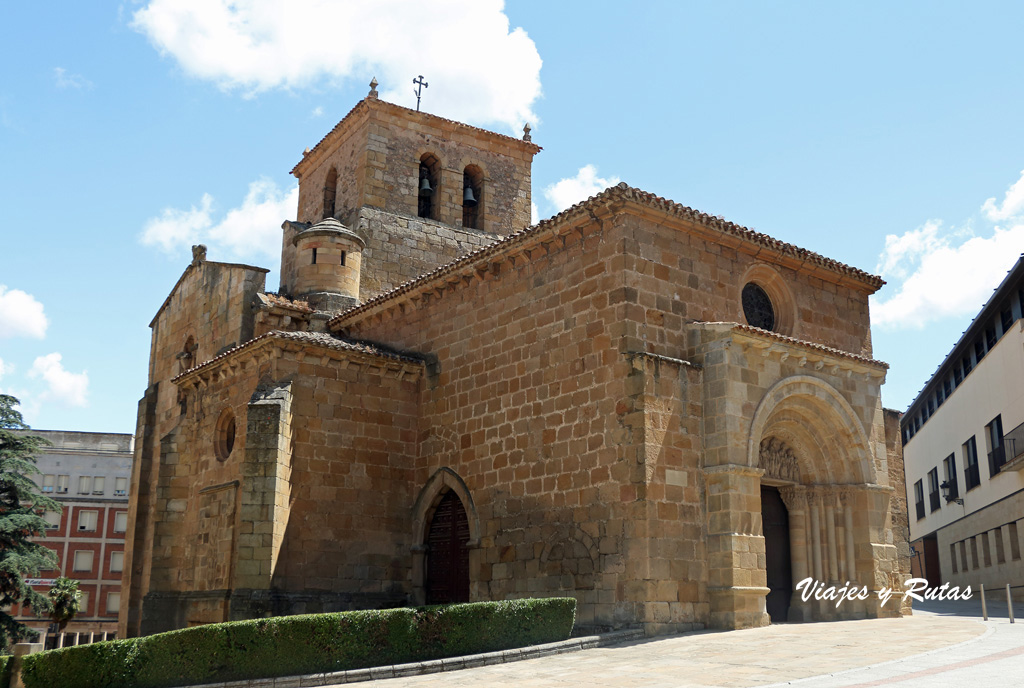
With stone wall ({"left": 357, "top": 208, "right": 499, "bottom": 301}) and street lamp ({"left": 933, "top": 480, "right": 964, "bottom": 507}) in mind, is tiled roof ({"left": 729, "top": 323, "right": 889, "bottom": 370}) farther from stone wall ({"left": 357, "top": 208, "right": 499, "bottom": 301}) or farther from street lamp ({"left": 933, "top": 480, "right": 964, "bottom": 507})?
street lamp ({"left": 933, "top": 480, "right": 964, "bottom": 507})

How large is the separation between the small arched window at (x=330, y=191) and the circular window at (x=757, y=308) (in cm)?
1314

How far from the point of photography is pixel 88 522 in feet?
176

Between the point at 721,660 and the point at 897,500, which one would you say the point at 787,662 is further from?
the point at 897,500

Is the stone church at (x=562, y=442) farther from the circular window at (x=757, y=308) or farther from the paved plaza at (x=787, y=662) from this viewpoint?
the paved plaza at (x=787, y=662)

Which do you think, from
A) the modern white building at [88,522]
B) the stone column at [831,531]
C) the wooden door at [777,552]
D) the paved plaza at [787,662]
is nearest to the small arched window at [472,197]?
the wooden door at [777,552]

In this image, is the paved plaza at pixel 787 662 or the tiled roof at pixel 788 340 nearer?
the paved plaza at pixel 787 662

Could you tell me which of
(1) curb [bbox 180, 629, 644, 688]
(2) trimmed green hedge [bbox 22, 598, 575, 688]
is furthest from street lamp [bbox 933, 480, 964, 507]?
(2) trimmed green hedge [bbox 22, 598, 575, 688]

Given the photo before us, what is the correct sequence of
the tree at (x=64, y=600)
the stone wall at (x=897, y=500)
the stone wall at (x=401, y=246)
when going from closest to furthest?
the stone wall at (x=897, y=500) < the stone wall at (x=401, y=246) < the tree at (x=64, y=600)

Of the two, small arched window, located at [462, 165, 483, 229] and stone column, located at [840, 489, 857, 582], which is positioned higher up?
small arched window, located at [462, 165, 483, 229]

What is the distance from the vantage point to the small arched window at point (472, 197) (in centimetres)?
2553

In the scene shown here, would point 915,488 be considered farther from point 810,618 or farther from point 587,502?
point 587,502

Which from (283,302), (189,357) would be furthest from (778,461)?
(189,357)

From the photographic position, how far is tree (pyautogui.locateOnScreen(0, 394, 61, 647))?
89.9ft

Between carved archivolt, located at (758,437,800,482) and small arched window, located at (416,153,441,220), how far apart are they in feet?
39.4
